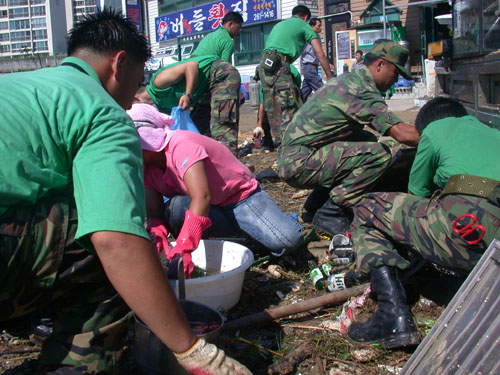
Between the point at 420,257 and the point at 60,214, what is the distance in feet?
5.84

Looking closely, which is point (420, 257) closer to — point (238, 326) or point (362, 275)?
point (362, 275)

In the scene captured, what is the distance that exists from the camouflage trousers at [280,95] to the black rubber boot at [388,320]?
4.68 metres

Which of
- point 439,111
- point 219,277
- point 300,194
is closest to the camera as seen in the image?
point 219,277

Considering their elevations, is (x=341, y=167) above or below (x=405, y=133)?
below

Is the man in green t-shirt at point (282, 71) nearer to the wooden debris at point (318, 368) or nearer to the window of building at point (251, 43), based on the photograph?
the wooden debris at point (318, 368)

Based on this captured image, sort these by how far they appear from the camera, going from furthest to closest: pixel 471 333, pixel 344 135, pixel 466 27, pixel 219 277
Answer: pixel 466 27 < pixel 344 135 < pixel 219 277 < pixel 471 333

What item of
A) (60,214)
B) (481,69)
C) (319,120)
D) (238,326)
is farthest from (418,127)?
(60,214)

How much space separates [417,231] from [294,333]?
788 mm

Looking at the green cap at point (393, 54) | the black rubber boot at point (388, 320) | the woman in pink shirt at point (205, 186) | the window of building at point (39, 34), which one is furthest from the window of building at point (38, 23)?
the black rubber boot at point (388, 320)

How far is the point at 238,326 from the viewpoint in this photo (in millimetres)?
2586

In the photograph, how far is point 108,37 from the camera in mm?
1780

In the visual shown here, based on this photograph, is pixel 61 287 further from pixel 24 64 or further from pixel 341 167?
pixel 24 64

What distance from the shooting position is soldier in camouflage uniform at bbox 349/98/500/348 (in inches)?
87.9

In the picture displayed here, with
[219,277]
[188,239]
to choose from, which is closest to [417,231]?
[219,277]
